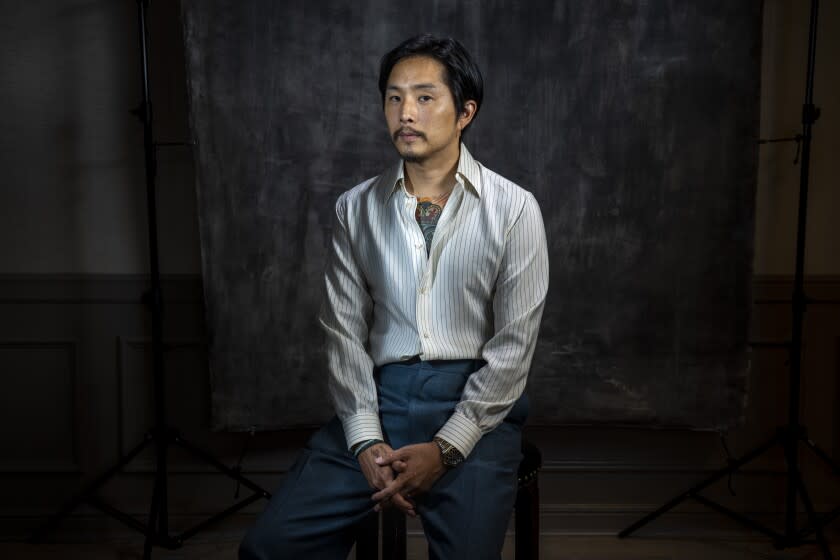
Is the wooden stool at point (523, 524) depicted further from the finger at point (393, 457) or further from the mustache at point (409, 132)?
the mustache at point (409, 132)

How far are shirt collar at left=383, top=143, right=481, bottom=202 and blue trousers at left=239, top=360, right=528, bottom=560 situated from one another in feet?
1.15

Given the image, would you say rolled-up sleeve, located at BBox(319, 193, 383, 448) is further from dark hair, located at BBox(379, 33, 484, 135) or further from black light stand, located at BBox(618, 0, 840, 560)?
black light stand, located at BBox(618, 0, 840, 560)

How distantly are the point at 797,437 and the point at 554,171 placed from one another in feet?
3.48

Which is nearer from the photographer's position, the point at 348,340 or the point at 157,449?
the point at 348,340

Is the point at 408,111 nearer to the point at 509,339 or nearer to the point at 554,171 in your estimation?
the point at 509,339

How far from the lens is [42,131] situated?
2.48m

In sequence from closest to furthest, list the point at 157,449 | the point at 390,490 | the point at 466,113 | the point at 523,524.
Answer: the point at 390,490, the point at 466,113, the point at 523,524, the point at 157,449

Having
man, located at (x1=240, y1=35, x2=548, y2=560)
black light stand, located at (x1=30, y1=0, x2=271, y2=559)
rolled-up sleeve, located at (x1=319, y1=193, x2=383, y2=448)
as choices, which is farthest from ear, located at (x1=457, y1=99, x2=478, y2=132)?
black light stand, located at (x1=30, y1=0, x2=271, y2=559)

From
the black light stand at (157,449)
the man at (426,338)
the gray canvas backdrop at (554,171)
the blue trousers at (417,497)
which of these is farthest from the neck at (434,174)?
the black light stand at (157,449)

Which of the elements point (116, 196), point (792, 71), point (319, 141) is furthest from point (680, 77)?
point (116, 196)

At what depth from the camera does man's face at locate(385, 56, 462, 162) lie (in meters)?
1.49

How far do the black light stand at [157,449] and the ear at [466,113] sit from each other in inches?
41.5

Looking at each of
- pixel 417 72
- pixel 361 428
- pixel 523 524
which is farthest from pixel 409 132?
pixel 523 524

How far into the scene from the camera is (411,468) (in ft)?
4.79
